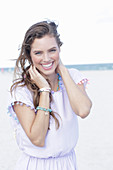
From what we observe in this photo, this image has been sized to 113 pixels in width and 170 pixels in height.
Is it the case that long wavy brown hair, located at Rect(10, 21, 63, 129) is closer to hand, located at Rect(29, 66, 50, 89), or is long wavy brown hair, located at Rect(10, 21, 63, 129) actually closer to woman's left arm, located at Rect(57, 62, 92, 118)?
hand, located at Rect(29, 66, 50, 89)

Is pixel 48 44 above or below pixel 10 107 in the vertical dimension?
above

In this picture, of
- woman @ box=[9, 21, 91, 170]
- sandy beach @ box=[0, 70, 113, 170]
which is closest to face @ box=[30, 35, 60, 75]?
woman @ box=[9, 21, 91, 170]

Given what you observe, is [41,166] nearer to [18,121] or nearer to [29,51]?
[18,121]

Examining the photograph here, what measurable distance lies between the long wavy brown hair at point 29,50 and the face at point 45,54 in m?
0.03

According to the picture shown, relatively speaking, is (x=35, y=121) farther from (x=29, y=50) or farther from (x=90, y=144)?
(x=90, y=144)

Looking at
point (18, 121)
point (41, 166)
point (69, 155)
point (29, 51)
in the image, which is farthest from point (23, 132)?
point (29, 51)

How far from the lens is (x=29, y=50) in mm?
1643

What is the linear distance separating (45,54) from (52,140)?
52cm

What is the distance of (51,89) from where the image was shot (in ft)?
5.58

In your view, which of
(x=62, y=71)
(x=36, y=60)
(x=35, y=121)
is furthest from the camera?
(x=62, y=71)

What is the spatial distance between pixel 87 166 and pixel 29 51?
223cm

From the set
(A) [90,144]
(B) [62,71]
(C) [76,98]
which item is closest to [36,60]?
(B) [62,71]

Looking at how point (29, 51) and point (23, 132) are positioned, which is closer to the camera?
point (23, 132)

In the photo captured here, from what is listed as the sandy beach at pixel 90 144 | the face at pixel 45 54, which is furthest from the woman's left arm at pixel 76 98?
the sandy beach at pixel 90 144
